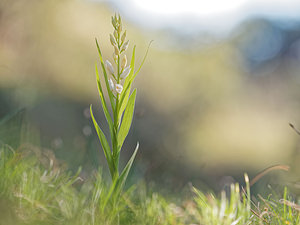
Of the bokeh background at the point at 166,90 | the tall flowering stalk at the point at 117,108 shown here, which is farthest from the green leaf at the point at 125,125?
the bokeh background at the point at 166,90

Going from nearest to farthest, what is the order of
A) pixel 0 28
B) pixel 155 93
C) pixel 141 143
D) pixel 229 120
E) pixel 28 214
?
1. pixel 28 214
2. pixel 0 28
3. pixel 141 143
4. pixel 155 93
5. pixel 229 120

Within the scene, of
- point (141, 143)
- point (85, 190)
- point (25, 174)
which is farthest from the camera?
point (141, 143)

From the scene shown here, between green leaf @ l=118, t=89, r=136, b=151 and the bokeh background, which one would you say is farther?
the bokeh background

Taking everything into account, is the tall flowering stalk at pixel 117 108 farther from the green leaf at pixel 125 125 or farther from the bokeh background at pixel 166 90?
the bokeh background at pixel 166 90

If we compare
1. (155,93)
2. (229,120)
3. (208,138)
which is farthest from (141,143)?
(229,120)

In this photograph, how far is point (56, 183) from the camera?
4.56ft

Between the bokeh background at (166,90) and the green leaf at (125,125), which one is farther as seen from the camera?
the bokeh background at (166,90)

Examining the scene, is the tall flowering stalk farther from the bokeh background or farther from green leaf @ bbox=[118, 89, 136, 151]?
the bokeh background

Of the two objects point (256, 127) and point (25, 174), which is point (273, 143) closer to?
point (256, 127)

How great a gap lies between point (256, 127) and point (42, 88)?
12.5 feet

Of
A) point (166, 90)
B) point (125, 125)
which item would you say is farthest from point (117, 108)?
point (166, 90)

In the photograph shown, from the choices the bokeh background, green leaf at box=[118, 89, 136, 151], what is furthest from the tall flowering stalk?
the bokeh background

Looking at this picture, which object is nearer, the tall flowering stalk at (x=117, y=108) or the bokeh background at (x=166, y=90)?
the tall flowering stalk at (x=117, y=108)

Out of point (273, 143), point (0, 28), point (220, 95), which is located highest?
point (0, 28)
